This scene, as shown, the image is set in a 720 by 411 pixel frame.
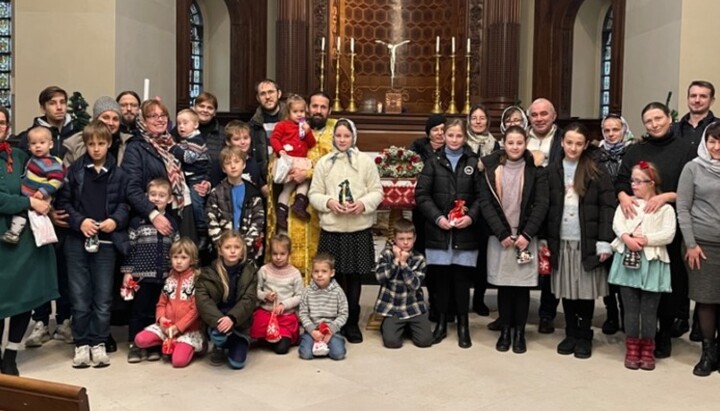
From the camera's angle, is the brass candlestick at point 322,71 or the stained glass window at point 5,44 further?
the brass candlestick at point 322,71

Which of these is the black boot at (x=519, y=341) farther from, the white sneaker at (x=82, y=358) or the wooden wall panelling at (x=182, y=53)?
the wooden wall panelling at (x=182, y=53)

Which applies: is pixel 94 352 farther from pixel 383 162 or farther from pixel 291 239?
pixel 383 162

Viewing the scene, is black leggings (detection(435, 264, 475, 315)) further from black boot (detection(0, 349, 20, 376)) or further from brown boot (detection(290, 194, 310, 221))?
black boot (detection(0, 349, 20, 376))

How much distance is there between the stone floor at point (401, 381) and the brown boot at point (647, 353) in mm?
73

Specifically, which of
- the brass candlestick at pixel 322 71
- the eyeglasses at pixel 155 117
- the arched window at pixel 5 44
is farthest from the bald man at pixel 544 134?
the arched window at pixel 5 44

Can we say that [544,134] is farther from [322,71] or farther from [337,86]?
[337,86]

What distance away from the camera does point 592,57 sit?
13602mm

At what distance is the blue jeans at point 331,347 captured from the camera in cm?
504

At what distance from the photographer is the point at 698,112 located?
18.2 ft

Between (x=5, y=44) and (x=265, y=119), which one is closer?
(x=265, y=119)

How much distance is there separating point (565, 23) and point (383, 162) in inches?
334

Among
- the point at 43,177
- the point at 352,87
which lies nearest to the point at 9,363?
the point at 43,177

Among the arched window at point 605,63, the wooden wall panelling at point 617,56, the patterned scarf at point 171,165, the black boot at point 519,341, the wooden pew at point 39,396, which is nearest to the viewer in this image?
the wooden pew at point 39,396

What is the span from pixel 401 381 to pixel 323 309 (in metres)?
0.91
